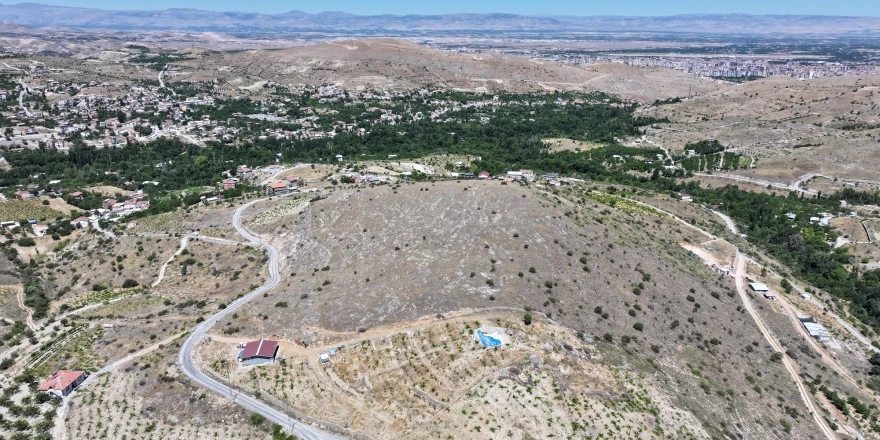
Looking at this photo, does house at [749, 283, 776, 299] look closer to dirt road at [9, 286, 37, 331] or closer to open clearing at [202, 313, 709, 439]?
open clearing at [202, 313, 709, 439]

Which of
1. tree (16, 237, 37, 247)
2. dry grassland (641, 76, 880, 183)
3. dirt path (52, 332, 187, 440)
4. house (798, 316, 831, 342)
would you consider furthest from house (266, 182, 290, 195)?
dry grassland (641, 76, 880, 183)

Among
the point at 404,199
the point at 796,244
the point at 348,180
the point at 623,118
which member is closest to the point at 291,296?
the point at 404,199

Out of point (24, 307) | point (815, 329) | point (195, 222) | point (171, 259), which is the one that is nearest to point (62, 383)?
point (24, 307)

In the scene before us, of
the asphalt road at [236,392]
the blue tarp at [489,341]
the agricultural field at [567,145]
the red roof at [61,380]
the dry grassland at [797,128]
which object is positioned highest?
the dry grassland at [797,128]

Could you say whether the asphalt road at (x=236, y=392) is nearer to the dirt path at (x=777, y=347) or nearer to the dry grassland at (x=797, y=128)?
the dirt path at (x=777, y=347)

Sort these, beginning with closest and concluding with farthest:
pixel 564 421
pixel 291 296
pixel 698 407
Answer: pixel 564 421, pixel 698 407, pixel 291 296

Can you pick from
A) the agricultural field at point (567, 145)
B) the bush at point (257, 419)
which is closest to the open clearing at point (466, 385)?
the bush at point (257, 419)

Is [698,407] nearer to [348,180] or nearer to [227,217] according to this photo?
[227,217]
